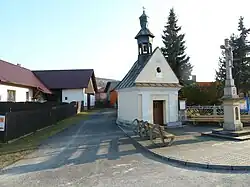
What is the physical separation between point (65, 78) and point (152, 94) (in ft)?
98.0

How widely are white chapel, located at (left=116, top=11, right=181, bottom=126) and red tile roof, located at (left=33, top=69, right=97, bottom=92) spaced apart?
2352 cm

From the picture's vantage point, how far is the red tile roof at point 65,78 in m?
42.5

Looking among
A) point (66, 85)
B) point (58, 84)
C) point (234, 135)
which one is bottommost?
point (234, 135)

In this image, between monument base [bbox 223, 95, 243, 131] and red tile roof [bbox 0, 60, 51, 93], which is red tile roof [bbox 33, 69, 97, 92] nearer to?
red tile roof [bbox 0, 60, 51, 93]

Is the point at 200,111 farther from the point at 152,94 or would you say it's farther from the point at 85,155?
the point at 85,155

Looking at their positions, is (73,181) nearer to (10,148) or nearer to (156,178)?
(156,178)

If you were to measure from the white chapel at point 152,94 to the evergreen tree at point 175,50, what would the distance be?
15.4 metres

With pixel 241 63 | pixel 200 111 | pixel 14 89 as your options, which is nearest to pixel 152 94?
pixel 200 111

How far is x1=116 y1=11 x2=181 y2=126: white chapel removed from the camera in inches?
723

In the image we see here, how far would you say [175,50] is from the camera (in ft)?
119

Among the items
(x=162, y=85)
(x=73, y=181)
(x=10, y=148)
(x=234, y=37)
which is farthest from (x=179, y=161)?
(x=234, y=37)

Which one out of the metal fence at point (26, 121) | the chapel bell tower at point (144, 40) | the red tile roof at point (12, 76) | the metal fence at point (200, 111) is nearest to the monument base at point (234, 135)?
the metal fence at point (200, 111)

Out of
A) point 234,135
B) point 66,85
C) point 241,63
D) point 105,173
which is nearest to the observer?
point 105,173

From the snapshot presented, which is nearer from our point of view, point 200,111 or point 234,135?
point 234,135
